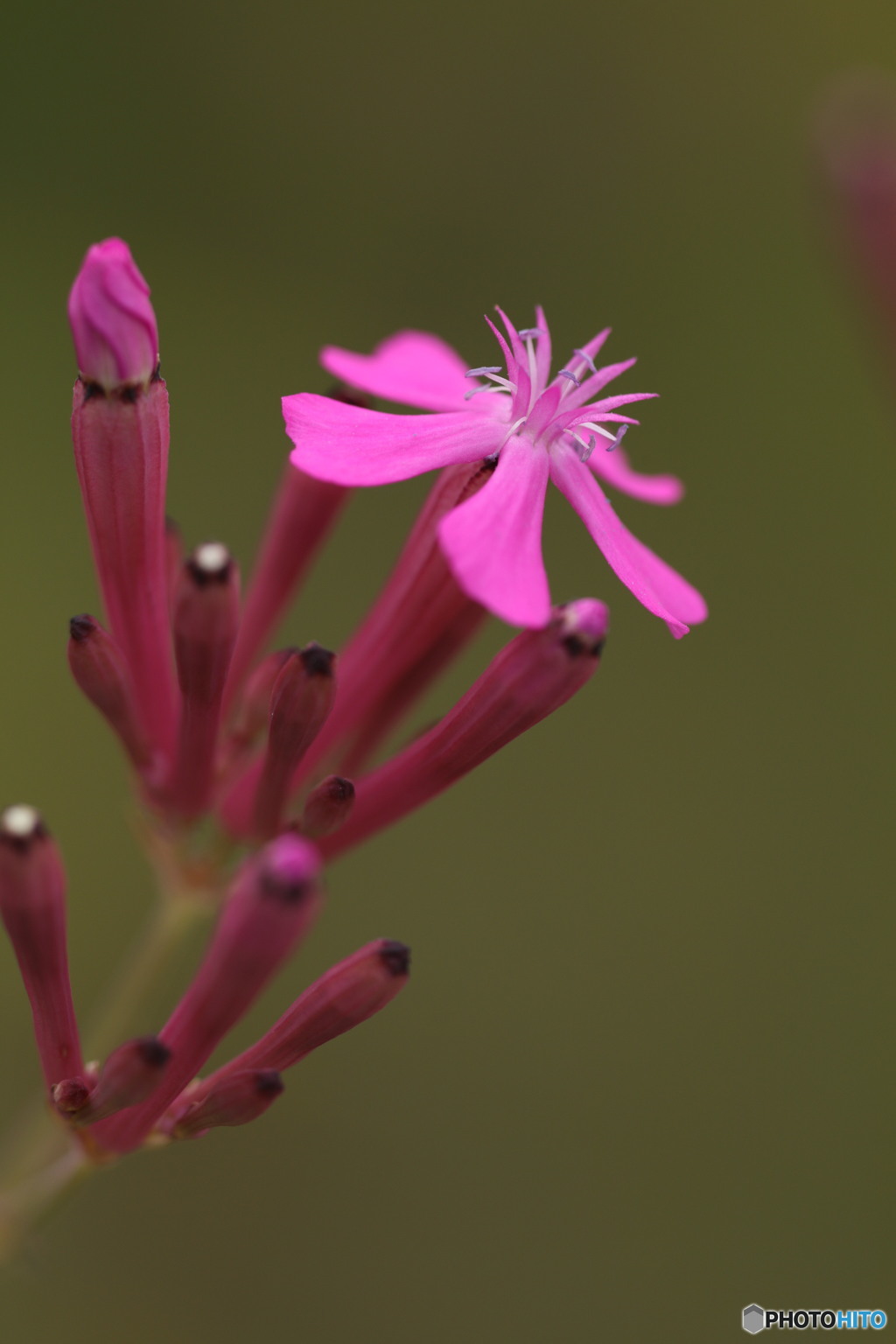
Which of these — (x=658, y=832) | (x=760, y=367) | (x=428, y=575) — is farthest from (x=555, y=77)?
(x=428, y=575)

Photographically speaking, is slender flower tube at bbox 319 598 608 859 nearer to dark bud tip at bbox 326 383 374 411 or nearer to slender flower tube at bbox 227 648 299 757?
slender flower tube at bbox 227 648 299 757

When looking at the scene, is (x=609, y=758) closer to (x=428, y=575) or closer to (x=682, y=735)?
(x=682, y=735)

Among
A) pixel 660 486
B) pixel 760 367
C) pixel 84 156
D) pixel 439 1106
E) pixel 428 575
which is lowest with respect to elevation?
pixel 439 1106

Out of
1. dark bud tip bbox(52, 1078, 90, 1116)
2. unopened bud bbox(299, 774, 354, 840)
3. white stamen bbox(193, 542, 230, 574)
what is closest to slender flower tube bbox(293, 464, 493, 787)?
unopened bud bbox(299, 774, 354, 840)

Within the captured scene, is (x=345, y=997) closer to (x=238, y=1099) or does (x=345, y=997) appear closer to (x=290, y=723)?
(x=238, y=1099)

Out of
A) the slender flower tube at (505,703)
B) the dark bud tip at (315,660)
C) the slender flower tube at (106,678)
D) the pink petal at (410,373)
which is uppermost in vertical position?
the pink petal at (410,373)

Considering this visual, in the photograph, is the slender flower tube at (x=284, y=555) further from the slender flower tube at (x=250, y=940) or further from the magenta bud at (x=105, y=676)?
the slender flower tube at (x=250, y=940)

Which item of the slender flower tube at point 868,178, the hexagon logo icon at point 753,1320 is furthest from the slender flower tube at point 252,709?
the hexagon logo icon at point 753,1320
